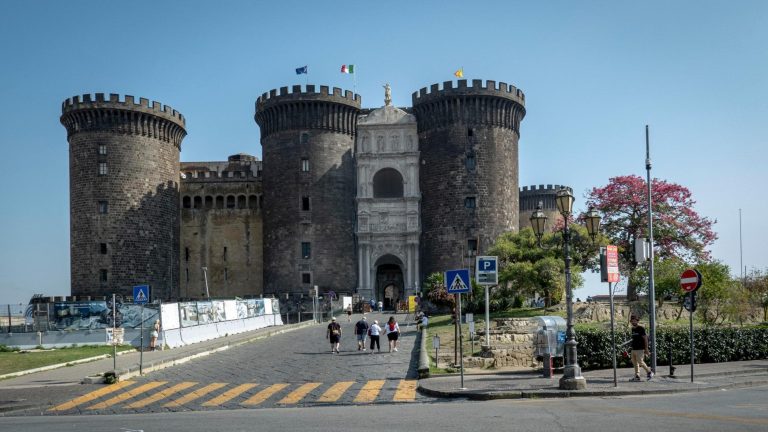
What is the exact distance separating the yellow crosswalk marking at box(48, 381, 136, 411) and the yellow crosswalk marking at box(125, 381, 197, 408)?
1302 mm

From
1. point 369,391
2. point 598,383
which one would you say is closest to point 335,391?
point 369,391

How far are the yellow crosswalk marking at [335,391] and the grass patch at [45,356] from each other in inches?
440

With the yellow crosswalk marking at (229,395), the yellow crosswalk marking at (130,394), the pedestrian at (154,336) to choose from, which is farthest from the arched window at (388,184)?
the yellow crosswalk marking at (229,395)

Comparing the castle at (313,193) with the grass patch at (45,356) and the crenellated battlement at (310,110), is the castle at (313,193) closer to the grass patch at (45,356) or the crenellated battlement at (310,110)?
the crenellated battlement at (310,110)

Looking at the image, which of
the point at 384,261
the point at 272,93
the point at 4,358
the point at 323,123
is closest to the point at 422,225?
the point at 384,261

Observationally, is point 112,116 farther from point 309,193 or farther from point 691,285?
point 691,285

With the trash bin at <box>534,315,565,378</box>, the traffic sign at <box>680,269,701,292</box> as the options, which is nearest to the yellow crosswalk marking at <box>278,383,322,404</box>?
the trash bin at <box>534,315,565,378</box>

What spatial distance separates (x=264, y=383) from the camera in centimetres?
2042

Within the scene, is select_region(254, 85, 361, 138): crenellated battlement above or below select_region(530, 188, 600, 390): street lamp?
above

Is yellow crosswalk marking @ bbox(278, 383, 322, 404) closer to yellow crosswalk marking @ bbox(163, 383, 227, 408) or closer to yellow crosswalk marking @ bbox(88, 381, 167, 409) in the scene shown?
yellow crosswalk marking @ bbox(163, 383, 227, 408)

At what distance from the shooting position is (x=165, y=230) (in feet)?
202

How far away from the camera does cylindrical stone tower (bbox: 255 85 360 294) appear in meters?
61.1

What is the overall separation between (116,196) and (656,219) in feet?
126

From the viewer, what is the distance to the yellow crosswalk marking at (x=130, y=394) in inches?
680
